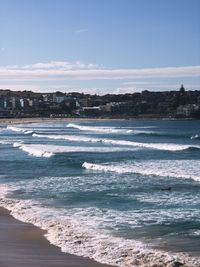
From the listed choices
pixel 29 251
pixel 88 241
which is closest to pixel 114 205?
Result: pixel 88 241

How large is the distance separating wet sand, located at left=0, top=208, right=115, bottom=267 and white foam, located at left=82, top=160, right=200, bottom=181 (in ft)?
36.0

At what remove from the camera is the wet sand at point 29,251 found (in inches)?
410

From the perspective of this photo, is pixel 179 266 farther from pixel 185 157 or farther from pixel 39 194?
pixel 185 157

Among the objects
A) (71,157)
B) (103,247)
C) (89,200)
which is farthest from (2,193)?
(71,157)

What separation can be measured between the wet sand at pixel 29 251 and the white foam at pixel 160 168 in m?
11.0

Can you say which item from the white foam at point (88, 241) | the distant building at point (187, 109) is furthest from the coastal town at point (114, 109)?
the white foam at point (88, 241)

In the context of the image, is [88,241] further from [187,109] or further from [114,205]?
[187,109]

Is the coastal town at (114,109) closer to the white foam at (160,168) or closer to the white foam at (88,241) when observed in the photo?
the white foam at (160,168)

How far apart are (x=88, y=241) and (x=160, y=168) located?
52.4 feet

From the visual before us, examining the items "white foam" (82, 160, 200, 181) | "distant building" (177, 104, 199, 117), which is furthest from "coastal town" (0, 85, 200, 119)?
"white foam" (82, 160, 200, 181)

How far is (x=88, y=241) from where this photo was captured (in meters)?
12.4

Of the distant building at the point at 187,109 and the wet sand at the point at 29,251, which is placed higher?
the wet sand at the point at 29,251

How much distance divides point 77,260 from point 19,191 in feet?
33.6

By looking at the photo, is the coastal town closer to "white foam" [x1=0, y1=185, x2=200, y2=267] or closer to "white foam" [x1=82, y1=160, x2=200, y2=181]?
"white foam" [x1=82, y1=160, x2=200, y2=181]
